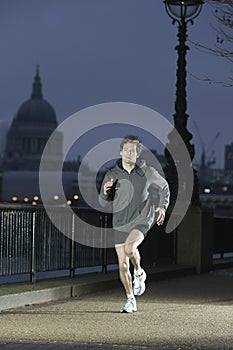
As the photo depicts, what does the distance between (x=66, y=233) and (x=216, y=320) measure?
175 inches

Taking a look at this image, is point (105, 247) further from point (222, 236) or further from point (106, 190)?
point (222, 236)

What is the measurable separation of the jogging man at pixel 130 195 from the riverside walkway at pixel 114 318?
0.92 metres

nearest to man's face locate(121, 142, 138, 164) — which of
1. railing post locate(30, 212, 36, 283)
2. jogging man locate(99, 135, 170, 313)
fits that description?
jogging man locate(99, 135, 170, 313)

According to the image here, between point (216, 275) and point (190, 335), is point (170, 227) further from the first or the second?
point (190, 335)

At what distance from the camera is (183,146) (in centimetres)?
1939

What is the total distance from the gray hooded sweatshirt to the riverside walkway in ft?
3.65

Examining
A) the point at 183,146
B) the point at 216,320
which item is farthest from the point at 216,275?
the point at 216,320

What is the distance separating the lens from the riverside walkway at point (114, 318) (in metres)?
8.97

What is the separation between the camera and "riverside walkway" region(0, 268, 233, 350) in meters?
8.97

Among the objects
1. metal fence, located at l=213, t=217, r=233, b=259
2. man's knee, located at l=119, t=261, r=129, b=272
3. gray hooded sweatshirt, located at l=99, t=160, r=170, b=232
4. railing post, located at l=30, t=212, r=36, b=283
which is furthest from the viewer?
metal fence, located at l=213, t=217, r=233, b=259

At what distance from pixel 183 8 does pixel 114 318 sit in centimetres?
969

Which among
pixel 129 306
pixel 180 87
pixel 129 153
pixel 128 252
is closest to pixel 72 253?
pixel 129 306

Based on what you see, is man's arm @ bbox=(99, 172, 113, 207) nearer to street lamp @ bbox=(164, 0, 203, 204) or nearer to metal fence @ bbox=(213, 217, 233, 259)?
street lamp @ bbox=(164, 0, 203, 204)

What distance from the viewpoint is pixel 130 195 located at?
35.2ft
